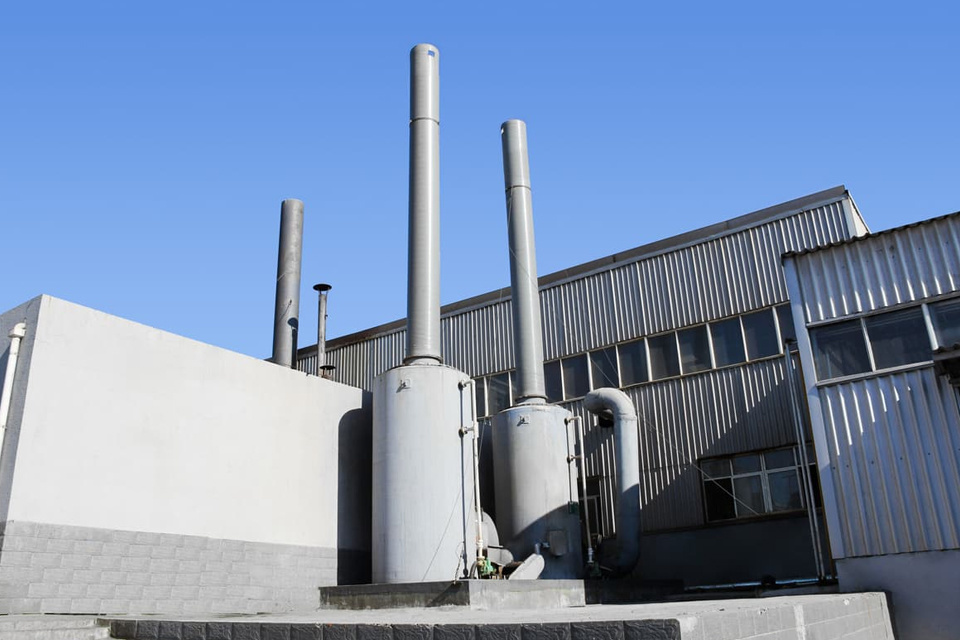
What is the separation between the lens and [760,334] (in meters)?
19.0

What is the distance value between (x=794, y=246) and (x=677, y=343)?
→ 3571 mm

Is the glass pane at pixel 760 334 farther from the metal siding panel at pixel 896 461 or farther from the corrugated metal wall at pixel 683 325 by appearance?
the metal siding panel at pixel 896 461

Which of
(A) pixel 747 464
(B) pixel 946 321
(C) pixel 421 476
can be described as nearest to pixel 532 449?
(C) pixel 421 476

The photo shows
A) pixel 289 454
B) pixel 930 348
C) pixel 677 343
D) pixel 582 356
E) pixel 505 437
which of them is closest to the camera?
pixel 930 348

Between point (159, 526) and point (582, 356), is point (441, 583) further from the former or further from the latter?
point (582, 356)

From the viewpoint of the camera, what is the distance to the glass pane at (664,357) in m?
20.1

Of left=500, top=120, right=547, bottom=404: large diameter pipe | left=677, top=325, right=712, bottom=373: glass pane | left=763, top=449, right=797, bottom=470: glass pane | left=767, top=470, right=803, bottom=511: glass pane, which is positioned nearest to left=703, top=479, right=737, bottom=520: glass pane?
left=767, top=470, right=803, bottom=511: glass pane

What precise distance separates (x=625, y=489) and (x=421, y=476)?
191 inches

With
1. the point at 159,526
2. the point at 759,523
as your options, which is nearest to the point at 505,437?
the point at 759,523

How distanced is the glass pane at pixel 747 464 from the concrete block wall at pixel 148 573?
9438mm

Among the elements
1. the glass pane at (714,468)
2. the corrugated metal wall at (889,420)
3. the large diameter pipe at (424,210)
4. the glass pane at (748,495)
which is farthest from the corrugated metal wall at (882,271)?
the large diameter pipe at (424,210)

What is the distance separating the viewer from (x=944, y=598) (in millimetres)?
11625

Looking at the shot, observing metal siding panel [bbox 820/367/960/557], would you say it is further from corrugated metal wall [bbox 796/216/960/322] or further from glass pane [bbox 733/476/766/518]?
glass pane [bbox 733/476/766/518]

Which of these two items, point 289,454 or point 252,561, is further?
point 289,454
